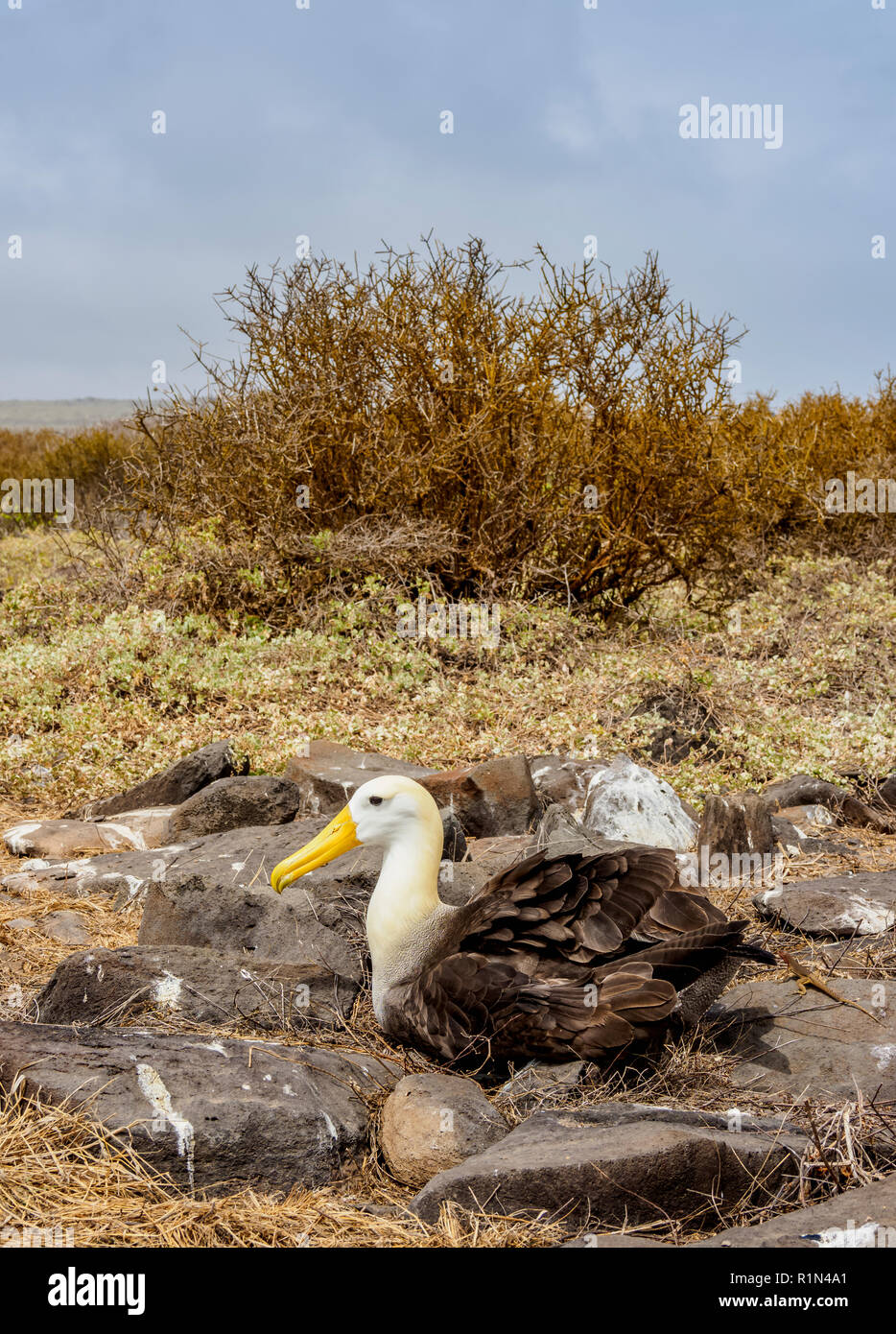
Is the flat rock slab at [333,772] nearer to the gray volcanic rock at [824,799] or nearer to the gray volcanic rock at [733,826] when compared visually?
the gray volcanic rock at [733,826]

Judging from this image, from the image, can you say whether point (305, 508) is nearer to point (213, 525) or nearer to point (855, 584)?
point (213, 525)

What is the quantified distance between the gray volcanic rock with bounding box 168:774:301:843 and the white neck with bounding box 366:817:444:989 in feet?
8.33

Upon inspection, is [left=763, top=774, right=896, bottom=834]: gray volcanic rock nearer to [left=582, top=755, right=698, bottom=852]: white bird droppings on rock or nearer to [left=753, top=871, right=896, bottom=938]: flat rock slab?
[left=582, top=755, right=698, bottom=852]: white bird droppings on rock

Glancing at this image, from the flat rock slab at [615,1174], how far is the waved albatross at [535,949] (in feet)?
1.68

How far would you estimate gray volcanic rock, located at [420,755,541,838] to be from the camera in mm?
6062

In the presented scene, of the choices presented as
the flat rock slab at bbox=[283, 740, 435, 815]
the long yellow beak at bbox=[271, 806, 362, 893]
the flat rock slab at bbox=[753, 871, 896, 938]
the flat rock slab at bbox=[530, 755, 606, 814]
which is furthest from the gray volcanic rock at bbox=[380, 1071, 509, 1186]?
the flat rock slab at bbox=[530, 755, 606, 814]

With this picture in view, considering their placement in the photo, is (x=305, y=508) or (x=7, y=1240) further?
(x=305, y=508)

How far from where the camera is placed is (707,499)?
462 inches

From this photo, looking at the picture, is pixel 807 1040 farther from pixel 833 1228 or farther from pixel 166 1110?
pixel 166 1110

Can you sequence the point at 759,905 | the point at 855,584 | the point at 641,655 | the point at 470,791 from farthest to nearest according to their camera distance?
the point at 855,584 < the point at 641,655 < the point at 470,791 < the point at 759,905

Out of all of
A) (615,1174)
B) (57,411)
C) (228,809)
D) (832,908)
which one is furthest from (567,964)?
(57,411)

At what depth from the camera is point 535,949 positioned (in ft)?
11.2

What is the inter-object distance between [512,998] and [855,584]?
11647mm

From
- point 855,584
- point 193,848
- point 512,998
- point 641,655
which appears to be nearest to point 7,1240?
point 512,998
